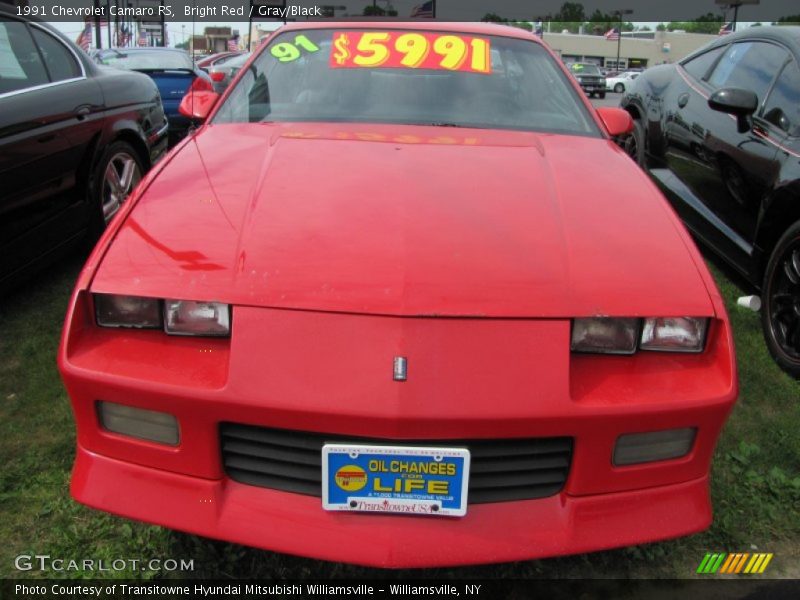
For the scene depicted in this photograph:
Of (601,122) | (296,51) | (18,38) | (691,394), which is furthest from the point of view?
(18,38)

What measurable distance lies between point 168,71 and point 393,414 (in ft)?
27.2

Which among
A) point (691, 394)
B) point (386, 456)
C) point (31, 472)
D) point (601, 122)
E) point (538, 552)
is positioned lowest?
point (31, 472)

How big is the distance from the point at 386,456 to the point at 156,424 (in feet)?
1.81

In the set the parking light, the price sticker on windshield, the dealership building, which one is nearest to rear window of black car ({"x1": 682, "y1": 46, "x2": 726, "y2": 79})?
the price sticker on windshield

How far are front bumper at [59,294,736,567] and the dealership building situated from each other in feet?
236

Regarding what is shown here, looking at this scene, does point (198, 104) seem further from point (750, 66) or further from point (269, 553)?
point (750, 66)

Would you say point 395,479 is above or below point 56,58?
below

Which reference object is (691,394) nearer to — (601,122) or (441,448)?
(441,448)

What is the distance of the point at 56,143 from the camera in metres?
3.55

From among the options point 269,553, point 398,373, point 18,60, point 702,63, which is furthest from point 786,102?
point 18,60

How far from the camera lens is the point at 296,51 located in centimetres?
299

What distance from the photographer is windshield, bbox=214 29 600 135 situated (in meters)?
2.71

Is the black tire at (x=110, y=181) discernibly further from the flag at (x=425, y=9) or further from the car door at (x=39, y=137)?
→ the flag at (x=425, y=9)

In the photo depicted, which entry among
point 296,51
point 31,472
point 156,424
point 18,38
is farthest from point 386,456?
point 18,38
